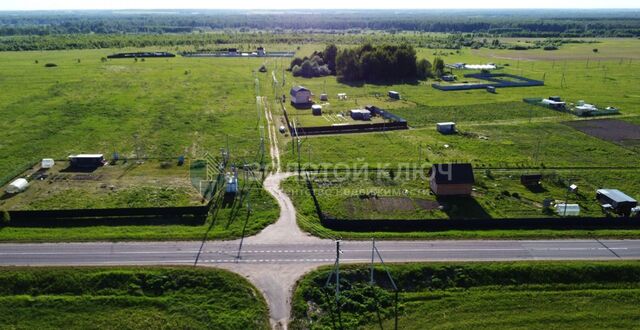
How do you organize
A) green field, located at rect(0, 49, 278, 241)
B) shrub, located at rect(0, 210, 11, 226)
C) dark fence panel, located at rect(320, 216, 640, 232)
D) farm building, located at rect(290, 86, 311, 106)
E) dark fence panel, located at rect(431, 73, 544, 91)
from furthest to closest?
dark fence panel, located at rect(431, 73, 544, 91) < farm building, located at rect(290, 86, 311, 106) < green field, located at rect(0, 49, 278, 241) < shrub, located at rect(0, 210, 11, 226) < dark fence panel, located at rect(320, 216, 640, 232)

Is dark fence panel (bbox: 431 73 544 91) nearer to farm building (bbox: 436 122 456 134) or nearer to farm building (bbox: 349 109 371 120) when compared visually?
farm building (bbox: 349 109 371 120)

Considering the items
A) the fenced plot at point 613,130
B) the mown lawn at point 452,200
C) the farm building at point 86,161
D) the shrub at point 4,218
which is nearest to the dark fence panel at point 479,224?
the mown lawn at point 452,200

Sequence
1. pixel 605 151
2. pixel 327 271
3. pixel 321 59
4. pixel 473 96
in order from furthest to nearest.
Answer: pixel 321 59 → pixel 473 96 → pixel 605 151 → pixel 327 271

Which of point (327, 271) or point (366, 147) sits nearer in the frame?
point (327, 271)

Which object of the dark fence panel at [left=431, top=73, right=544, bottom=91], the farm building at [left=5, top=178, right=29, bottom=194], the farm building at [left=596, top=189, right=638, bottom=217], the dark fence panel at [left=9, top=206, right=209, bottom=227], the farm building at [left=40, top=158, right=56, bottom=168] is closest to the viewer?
the dark fence panel at [left=9, top=206, right=209, bottom=227]

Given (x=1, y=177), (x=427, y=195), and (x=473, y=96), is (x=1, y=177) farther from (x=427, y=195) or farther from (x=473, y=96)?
(x=473, y=96)

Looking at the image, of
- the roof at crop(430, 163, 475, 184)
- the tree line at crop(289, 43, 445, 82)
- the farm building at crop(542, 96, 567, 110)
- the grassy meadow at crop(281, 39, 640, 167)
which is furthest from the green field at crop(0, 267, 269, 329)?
the tree line at crop(289, 43, 445, 82)

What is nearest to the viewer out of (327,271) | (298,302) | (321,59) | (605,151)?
(298,302)

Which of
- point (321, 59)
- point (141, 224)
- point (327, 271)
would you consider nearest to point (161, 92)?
point (321, 59)
